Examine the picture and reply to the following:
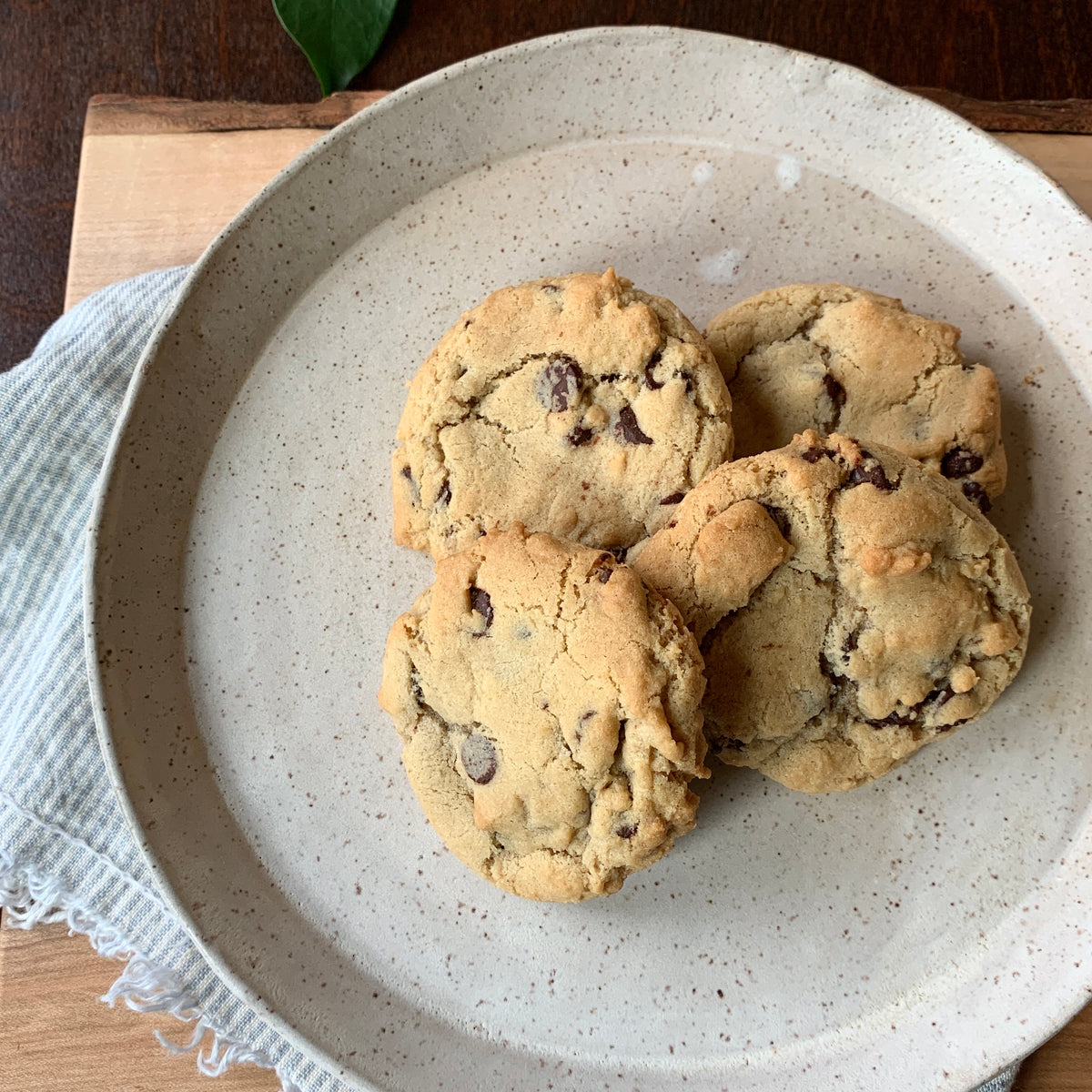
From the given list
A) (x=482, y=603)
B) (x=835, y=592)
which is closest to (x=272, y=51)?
(x=482, y=603)

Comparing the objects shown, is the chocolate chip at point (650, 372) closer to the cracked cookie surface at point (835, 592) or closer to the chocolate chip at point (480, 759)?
the cracked cookie surface at point (835, 592)

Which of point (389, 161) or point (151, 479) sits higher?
point (389, 161)

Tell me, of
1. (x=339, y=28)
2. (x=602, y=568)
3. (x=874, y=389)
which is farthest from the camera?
(x=339, y=28)

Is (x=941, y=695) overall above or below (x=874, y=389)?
below

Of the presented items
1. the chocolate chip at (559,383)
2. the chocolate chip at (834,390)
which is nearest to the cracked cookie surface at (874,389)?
the chocolate chip at (834,390)

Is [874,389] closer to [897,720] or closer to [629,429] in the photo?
[629,429]

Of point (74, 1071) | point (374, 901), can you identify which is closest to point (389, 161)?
point (374, 901)

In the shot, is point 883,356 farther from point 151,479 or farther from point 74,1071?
point 74,1071
